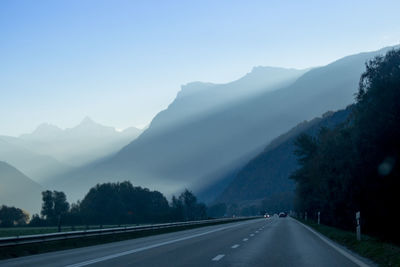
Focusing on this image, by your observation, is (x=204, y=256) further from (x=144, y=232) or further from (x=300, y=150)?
(x=300, y=150)

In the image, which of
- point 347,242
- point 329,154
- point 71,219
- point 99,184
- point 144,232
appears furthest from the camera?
point 99,184

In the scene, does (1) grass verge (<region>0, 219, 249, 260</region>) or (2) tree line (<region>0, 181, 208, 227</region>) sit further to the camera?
(2) tree line (<region>0, 181, 208, 227</region>)

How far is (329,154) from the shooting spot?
170 feet

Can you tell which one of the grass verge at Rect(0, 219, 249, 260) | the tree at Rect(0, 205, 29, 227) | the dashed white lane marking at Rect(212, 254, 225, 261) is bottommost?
the dashed white lane marking at Rect(212, 254, 225, 261)

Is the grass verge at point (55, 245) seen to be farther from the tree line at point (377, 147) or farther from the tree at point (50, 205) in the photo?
the tree at point (50, 205)

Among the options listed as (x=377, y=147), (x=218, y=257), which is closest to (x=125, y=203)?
(x=377, y=147)

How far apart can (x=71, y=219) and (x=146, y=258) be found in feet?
241

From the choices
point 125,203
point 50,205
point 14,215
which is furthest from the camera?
point 125,203

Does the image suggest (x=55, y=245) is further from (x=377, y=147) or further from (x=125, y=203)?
(x=125, y=203)

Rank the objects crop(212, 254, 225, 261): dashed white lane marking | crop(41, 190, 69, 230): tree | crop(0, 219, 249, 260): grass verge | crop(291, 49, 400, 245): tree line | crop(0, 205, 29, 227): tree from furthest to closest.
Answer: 1. crop(41, 190, 69, 230): tree
2. crop(0, 205, 29, 227): tree
3. crop(291, 49, 400, 245): tree line
4. crop(0, 219, 249, 260): grass verge
5. crop(212, 254, 225, 261): dashed white lane marking

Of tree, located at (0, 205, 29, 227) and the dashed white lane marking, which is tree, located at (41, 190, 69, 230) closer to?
tree, located at (0, 205, 29, 227)

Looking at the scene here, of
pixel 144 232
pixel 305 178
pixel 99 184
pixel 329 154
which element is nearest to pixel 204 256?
pixel 144 232

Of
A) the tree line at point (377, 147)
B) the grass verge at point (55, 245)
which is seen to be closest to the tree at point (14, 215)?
the grass verge at point (55, 245)

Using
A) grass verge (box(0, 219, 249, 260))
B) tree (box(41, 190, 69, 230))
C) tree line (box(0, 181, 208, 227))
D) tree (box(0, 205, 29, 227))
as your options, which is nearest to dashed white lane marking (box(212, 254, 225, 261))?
grass verge (box(0, 219, 249, 260))
